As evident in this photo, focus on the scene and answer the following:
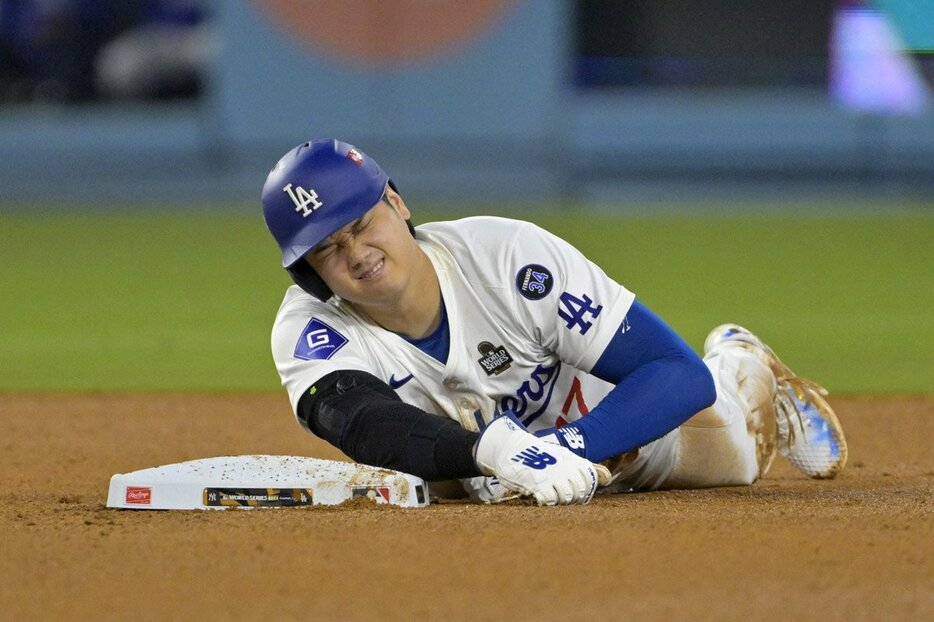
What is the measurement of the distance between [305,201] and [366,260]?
243mm

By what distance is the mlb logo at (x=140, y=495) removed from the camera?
439cm

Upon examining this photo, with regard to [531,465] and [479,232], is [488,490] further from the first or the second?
[479,232]

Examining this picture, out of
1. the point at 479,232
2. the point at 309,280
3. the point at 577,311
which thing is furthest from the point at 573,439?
the point at 309,280

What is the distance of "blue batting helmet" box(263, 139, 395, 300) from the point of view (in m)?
4.20

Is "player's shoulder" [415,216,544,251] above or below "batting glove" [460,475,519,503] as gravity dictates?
above

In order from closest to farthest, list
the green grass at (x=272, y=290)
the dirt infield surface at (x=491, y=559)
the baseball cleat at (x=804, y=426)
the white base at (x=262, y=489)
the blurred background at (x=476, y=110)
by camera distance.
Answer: the dirt infield surface at (x=491, y=559), the white base at (x=262, y=489), the baseball cleat at (x=804, y=426), the green grass at (x=272, y=290), the blurred background at (x=476, y=110)

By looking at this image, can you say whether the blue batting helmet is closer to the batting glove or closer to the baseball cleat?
the batting glove

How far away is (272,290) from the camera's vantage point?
11531mm

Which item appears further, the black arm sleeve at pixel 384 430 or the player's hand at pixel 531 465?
the black arm sleeve at pixel 384 430

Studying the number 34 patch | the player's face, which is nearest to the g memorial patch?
the player's face

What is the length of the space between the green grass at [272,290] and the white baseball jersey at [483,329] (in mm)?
3536

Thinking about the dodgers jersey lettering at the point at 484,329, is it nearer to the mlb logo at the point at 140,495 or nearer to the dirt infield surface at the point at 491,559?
the dirt infield surface at the point at 491,559

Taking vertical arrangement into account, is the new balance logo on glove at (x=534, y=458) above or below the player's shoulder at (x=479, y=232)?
below

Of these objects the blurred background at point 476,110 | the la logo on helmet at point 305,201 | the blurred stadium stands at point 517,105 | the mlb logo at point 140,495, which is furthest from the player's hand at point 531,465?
the blurred stadium stands at point 517,105
